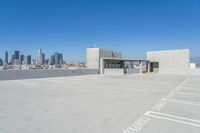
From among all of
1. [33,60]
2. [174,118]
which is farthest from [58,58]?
[174,118]

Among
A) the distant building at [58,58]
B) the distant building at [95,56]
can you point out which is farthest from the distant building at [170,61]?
the distant building at [58,58]

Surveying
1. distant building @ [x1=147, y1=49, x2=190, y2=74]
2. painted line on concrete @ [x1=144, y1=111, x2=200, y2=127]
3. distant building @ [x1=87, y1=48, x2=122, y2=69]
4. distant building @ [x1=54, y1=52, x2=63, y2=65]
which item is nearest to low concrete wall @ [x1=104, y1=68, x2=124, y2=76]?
distant building @ [x1=87, y1=48, x2=122, y2=69]

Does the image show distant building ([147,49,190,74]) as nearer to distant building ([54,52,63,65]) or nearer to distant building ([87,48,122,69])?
distant building ([87,48,122,69])

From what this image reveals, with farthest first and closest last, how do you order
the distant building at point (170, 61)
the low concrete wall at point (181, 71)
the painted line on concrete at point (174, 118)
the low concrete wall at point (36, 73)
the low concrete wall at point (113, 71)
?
the distant building at point (170, 61) < the low concrete wall at point (181, 71) < the low concrete wall at point (113, 71) < the low concrete wall at point (36, 73) < the painted line on concrete at point (174, 118)

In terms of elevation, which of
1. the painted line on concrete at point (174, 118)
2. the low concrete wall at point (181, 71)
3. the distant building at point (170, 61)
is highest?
the distant building at point (170, 61)

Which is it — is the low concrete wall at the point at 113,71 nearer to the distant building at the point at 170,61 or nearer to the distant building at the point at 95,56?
the distant building at the point at 95,56

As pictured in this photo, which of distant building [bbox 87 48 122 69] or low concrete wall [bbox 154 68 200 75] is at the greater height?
distant building [bbox 87 48 122 69]

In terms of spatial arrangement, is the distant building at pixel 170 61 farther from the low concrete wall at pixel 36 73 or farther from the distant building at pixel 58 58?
the distant building at pixel 58 58

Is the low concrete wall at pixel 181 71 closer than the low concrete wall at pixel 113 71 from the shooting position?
No

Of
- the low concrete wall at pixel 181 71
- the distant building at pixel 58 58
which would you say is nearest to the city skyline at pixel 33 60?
the distant building at pixel 58 58

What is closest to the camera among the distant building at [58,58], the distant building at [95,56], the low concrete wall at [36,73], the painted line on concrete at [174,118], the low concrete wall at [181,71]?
the painted line on concrete at [174,118]

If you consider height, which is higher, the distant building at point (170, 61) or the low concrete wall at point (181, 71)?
the distant building at point (170, 61)

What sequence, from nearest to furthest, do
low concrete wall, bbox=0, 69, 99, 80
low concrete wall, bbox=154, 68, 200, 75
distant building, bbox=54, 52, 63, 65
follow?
1. low concrete wall, bbox=0, 69, 99, 80
2. low concrete wall, bbox=154, 68, 200, 75
3. distant building, bbox=54, 52, 63, 65

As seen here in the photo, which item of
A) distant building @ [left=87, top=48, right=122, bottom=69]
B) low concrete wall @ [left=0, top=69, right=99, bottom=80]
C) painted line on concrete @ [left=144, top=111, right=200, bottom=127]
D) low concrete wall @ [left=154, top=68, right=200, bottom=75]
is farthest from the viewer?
low concrete wall @ [left=154, top=68, right=200, bottom=75]
